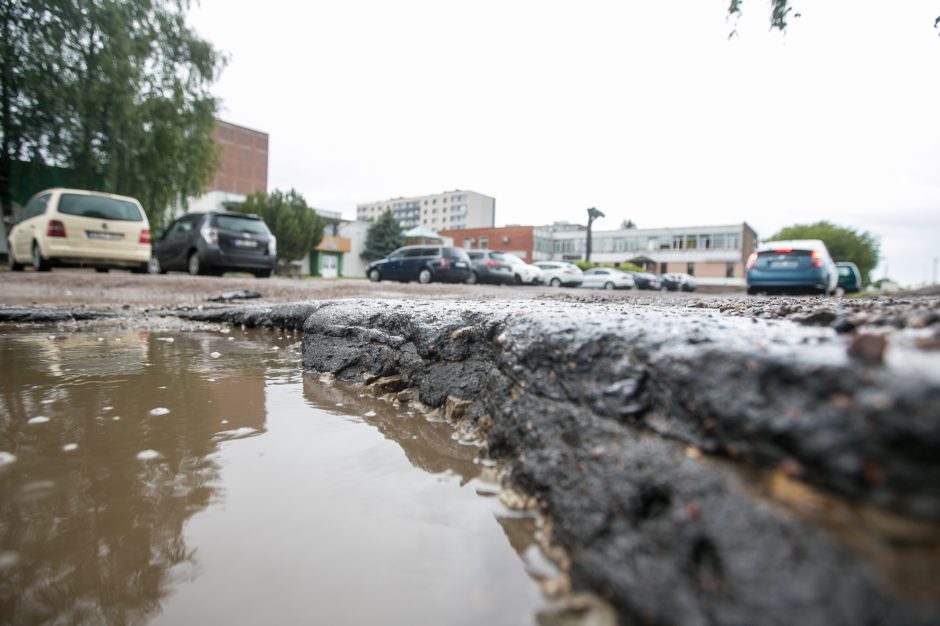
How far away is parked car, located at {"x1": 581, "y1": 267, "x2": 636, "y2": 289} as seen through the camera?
25.3 m

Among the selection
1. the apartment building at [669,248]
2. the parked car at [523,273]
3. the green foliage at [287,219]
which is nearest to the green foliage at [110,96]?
the parked car at [523,273]

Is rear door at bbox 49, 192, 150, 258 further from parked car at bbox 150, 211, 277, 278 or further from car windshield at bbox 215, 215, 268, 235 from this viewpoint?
car windshield at bbox 215, 215, 268, 235

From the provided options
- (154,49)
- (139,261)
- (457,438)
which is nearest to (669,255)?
(154,49)

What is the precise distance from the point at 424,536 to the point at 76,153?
19.9 m

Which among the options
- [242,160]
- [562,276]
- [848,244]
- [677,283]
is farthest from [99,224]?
[848,244]

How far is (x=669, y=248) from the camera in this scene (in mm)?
60344

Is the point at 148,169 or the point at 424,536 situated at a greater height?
the point at 148,169

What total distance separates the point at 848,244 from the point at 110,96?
73.6m

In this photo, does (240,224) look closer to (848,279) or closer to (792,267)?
(792,267)

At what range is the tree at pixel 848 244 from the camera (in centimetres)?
6072

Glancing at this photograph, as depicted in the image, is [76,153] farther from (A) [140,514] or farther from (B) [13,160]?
(A) [140,514]

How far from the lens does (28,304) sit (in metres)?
5.21

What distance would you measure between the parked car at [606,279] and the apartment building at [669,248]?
92.7 ft

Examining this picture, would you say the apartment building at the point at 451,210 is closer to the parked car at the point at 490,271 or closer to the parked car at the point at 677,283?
Answer: the parked car at the point at 677,283
